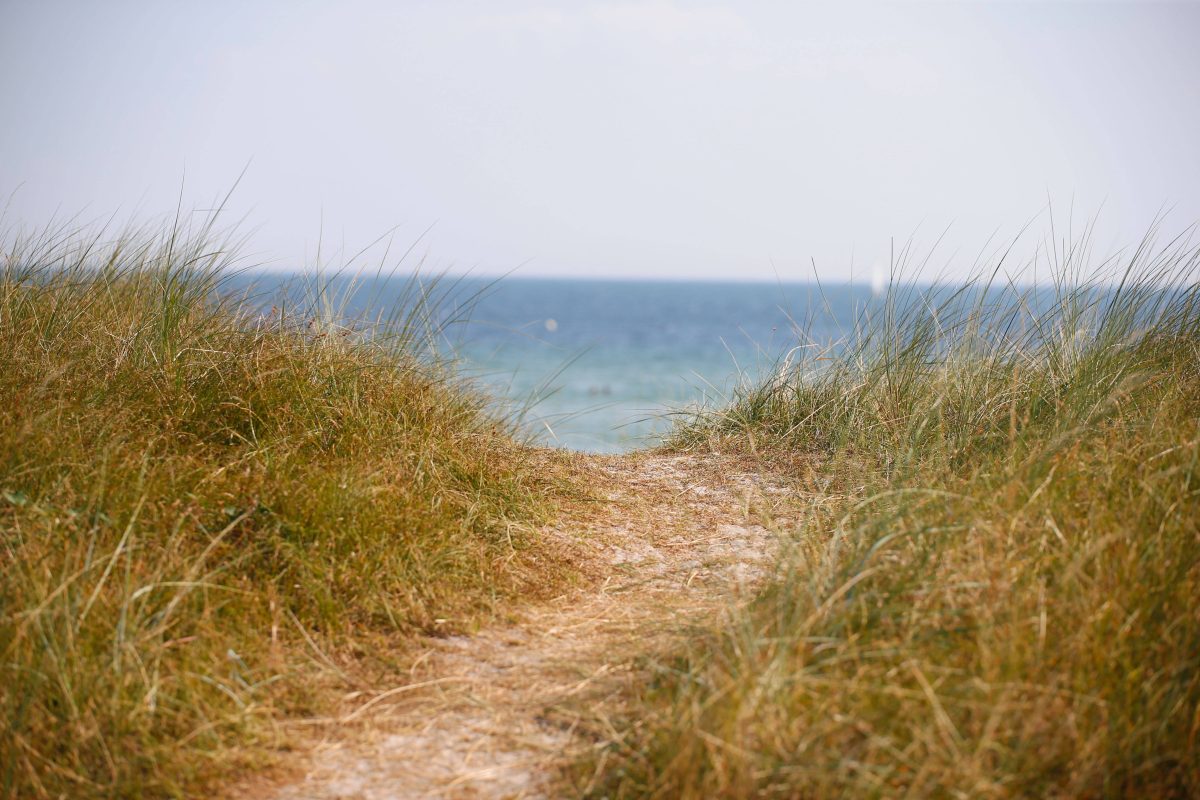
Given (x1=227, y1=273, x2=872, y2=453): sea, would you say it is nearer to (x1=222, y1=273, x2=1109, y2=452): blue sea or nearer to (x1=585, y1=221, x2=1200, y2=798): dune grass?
(x1=222, y1=273, x2=1109, y2=452): blue sea

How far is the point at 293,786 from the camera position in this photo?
1642mm

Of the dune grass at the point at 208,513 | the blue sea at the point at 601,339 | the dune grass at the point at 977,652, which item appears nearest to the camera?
the dune grass at the point at 977,652

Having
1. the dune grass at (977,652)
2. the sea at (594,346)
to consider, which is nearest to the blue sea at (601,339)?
the sea at (594,346)

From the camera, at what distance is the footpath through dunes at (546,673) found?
66.1 inches

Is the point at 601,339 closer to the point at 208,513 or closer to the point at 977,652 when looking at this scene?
the point at 208,513

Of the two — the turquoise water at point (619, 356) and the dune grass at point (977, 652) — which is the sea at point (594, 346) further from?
the dune grass at point (977, 652)

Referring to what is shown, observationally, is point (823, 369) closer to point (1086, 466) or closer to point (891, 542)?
point (1086, 466)

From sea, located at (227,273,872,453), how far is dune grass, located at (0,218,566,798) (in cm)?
16

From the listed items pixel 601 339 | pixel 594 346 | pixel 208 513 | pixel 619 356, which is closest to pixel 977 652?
pixel 208 513

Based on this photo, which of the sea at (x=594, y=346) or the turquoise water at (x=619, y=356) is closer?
the sea at (x=594, y=346)

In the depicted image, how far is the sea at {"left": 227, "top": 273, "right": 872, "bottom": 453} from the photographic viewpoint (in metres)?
3.45

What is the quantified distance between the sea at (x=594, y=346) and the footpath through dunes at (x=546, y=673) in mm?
563

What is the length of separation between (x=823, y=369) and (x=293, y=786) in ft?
10.4

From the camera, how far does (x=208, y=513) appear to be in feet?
7.33
